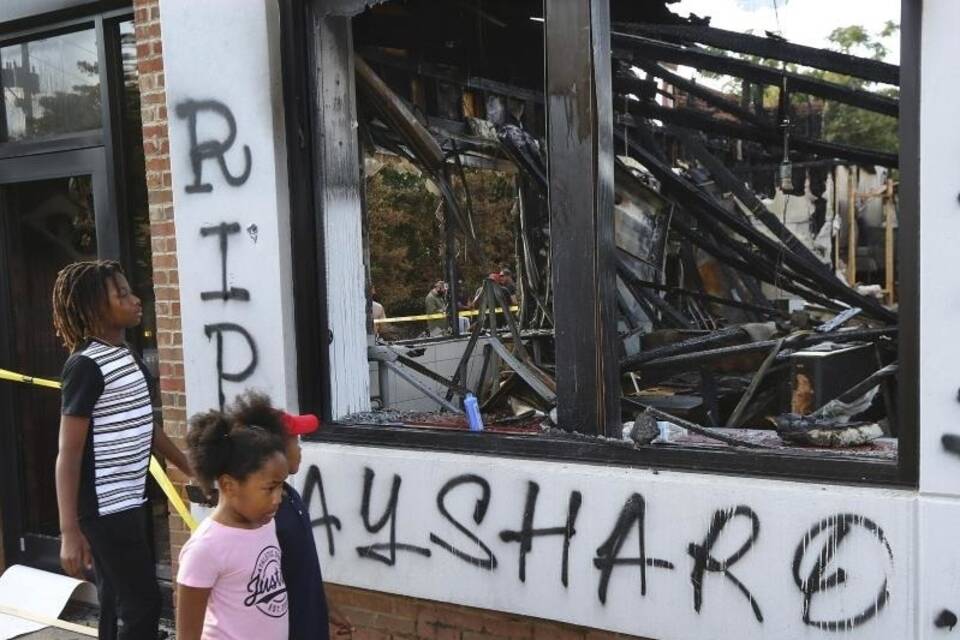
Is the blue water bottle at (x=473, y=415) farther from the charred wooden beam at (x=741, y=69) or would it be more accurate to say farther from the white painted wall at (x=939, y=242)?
the charred wooden beam at (x=741, y=69)

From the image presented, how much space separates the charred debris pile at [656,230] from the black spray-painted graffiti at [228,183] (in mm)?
595

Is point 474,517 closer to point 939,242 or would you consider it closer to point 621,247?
point 939,242

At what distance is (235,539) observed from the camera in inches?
91.0

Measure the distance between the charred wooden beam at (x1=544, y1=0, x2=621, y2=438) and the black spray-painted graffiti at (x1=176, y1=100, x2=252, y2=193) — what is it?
132 centimetres

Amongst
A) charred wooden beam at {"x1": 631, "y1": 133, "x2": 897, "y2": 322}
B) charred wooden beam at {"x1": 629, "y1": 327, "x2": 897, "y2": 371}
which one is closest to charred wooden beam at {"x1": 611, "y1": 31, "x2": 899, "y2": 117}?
charred wooden beam at {"x1": 631, "y1": 133, "x2": 897, "y2": 322}

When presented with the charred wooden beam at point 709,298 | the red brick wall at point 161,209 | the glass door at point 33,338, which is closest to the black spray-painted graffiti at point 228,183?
the red brick wall at point 161,209

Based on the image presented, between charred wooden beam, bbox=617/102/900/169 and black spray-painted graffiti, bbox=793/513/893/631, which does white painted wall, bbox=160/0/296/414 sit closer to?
black spray-painted graffiti, bbox=793/513/893/631

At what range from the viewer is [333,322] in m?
3.76

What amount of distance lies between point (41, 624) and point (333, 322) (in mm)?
2403

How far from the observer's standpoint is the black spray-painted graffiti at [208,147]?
12.2ft

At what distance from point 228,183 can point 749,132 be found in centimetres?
366

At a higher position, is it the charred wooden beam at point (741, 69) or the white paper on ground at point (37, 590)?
the charred wooden beam at point (741, 69)

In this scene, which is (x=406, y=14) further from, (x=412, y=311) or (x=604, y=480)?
(x=412, y=311)

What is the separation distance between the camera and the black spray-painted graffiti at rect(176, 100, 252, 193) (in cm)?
371
